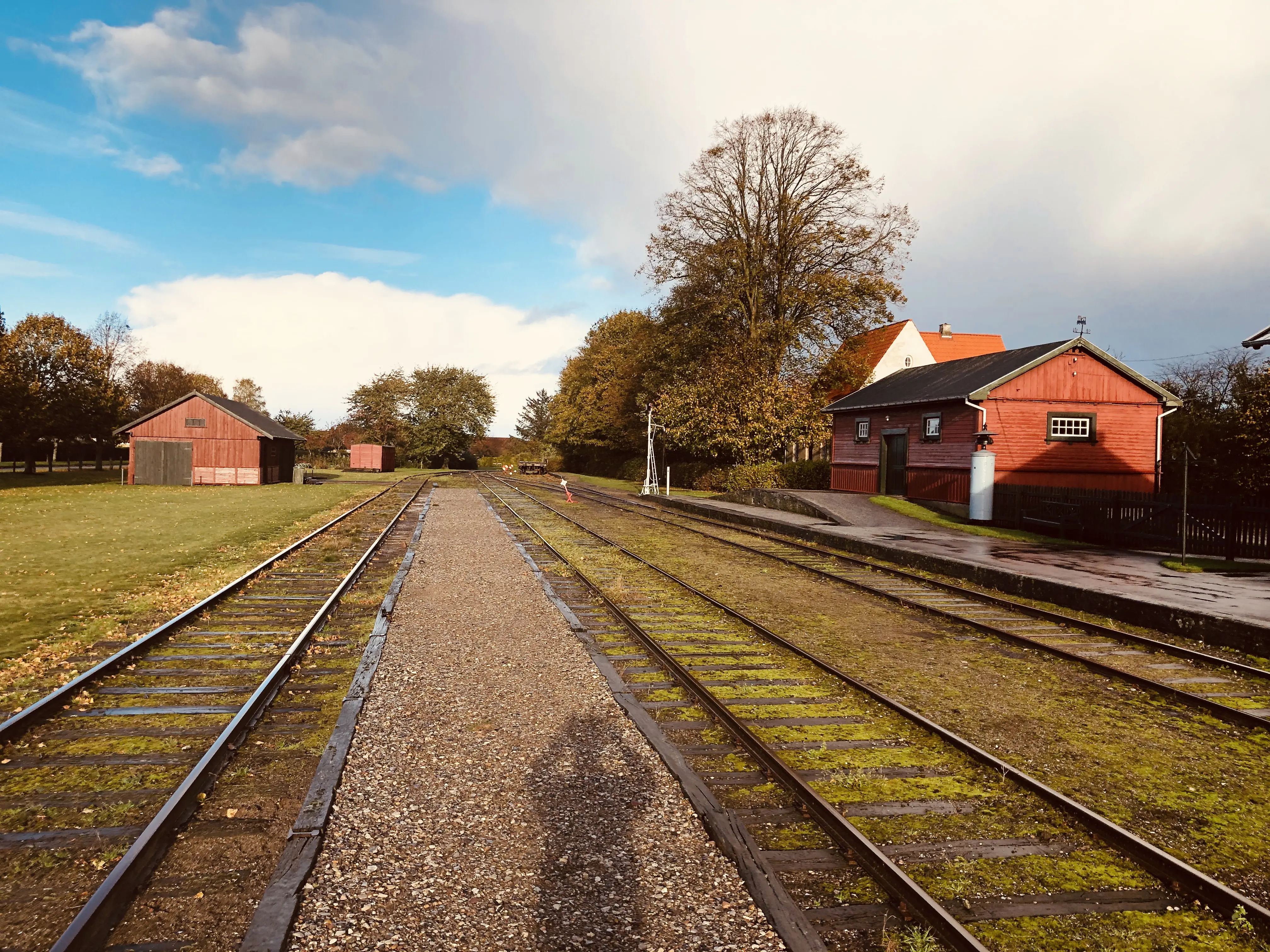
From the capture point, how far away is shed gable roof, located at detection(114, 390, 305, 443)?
42281mm

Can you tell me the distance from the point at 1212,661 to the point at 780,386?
27.5 meters

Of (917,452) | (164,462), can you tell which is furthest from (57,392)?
(917,452)

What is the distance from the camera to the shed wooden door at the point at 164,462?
139ft

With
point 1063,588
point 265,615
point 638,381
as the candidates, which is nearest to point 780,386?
point 638,381

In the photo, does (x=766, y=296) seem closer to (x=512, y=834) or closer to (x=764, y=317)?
(x=764, y=317)

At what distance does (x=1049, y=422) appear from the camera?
23906mm

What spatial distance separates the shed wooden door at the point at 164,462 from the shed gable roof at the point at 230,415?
128cm

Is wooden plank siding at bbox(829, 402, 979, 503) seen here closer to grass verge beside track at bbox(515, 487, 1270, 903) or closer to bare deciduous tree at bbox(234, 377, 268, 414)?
grass verge beside track at bbox(515, 487, 1270, 903)

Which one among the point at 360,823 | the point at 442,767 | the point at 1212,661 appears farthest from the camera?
the point at 1212,661

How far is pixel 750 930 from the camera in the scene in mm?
3500

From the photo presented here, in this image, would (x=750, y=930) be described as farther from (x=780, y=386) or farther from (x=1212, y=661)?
(x=780, y=386)

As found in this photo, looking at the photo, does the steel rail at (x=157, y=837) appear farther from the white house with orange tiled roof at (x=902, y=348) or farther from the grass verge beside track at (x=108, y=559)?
the white house with orange tiled roof at (x=902, y=348)

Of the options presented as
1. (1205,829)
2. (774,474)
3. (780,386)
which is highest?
(780,386)

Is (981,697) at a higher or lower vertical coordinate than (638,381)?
lower
